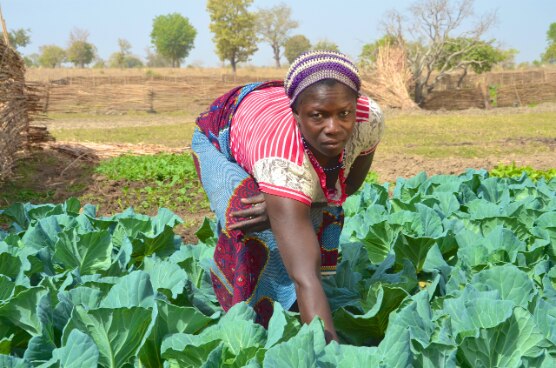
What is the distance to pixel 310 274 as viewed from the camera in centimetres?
209

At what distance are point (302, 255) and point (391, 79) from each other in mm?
24242

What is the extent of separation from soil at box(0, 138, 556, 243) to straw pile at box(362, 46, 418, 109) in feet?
50.1

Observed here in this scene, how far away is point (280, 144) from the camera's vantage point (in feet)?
6.98

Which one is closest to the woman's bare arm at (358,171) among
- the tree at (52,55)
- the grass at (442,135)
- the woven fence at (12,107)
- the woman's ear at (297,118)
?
the woman's ear at (297,118)

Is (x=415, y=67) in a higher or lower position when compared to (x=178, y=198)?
higher

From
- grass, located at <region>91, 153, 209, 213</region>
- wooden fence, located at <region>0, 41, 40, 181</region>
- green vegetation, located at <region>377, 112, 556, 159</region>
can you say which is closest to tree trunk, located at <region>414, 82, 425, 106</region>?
green vegetation, located at <region>377, 112, 556, 159</region>

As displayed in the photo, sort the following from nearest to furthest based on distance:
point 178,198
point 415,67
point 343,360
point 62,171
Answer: point 343,360 → point 178,198 → point 62,171 → point 415,67

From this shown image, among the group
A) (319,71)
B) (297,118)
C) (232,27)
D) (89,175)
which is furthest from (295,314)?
(232,27)

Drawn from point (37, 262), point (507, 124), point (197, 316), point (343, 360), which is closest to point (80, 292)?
point (197, 316)

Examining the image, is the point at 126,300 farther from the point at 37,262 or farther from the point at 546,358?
the point at 546,358

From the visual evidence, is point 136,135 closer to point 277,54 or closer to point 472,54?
point 472,54

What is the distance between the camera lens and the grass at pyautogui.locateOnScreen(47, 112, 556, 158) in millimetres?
11938

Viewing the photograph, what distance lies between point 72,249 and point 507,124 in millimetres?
16444

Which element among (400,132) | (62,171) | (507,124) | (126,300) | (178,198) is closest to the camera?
(126,300)
